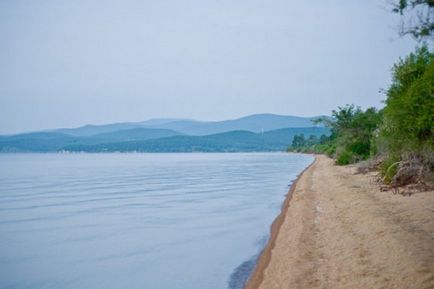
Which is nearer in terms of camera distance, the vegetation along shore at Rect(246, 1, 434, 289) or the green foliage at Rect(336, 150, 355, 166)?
the vegetation along shore at Rect(246, 1, 434, 289)

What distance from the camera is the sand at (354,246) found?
892cm

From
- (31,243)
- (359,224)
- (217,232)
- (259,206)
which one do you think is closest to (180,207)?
(259,206)

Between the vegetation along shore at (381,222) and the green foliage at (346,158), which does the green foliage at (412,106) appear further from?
the green foliage at (346,158)

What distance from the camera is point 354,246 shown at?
459 inches

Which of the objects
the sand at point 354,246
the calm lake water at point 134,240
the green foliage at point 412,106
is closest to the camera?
the sand at point 354,246

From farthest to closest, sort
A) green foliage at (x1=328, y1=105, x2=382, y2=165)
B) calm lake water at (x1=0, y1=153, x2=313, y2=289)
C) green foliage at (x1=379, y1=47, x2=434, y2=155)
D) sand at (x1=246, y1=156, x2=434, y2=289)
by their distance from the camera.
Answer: green foliage at (x1=328, y1=105, x2=382, y2=165) < green foliage at (x1=379, y1=47, x2=434, y2=155) < calm lake water at (x1=0, y1=153, x2=313, y2=289) < sand at (x1=246, y1=156, x2=434, y2=289)

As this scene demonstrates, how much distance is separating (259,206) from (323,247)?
12.7 meters

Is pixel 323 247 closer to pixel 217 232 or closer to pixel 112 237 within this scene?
pixel 217 232

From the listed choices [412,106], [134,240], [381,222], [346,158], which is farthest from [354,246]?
[346,158]

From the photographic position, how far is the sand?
8.92 metres

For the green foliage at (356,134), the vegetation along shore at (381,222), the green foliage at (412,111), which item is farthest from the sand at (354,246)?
the green foliage at (356,134)

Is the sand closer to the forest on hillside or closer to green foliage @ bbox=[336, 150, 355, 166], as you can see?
the forest on hillside

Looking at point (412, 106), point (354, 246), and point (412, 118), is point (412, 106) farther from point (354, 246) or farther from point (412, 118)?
point (354, 246)

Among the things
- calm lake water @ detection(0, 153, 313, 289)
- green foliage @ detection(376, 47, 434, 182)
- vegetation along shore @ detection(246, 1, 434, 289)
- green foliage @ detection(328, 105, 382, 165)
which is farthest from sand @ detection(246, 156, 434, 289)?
green foliage @ detection(328, 105, 382, 165)
